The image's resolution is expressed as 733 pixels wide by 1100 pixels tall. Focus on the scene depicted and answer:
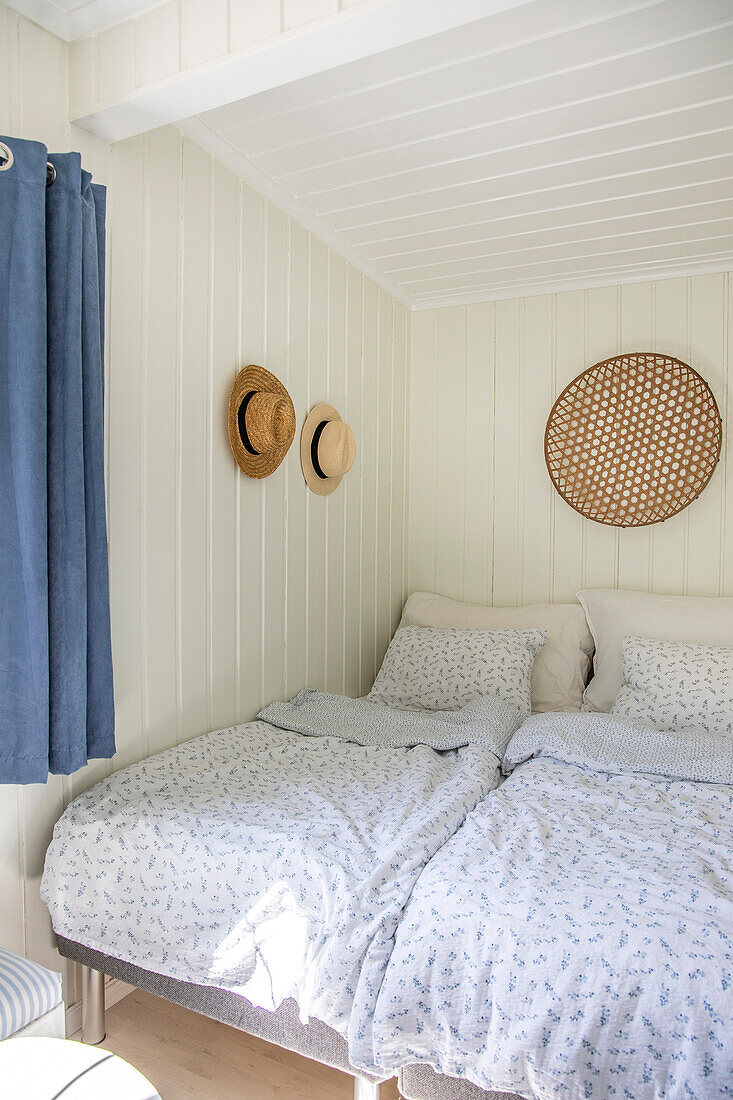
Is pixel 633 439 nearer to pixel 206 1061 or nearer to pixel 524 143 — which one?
pixel 524 143

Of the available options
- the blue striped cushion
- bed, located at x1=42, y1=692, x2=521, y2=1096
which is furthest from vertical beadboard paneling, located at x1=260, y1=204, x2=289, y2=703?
the blue striped cushion

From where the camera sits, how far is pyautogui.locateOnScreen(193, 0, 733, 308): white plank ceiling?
5.40 feet

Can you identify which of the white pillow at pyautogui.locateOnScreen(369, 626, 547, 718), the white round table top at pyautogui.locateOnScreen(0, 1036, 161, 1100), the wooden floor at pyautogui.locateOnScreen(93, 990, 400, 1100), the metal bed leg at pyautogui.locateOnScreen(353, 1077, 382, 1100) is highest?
the white pillow at pyautogui.locateOnScreen(369, 626, 547, 718)

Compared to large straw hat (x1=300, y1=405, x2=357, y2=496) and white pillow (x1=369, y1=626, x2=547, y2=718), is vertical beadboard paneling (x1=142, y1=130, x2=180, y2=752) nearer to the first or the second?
large straw hat (x1=300, y1=405, x2=357, y2=496)

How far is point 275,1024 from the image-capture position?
1414 millimetres

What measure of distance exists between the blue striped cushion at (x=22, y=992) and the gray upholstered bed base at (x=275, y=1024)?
308 mm

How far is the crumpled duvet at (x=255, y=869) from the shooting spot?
1.31 m

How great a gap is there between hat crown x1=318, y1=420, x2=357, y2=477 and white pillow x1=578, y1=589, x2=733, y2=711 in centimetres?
123

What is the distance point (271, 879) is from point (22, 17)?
6.27 ft

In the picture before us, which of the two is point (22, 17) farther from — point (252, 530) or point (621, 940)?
point (621, 940)

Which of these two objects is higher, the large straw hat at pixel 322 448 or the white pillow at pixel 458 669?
the large straw hat at pixel 322 448

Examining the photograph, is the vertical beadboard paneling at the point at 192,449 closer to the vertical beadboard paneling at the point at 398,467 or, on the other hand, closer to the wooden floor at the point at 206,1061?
the wooden floor at the point at 206,1061

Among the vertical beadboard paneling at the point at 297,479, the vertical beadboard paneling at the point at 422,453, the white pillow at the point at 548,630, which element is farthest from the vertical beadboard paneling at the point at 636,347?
the vertical beadboard paneling at the point at 297,479

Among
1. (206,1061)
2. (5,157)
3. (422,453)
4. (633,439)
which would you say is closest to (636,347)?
(633,439)
